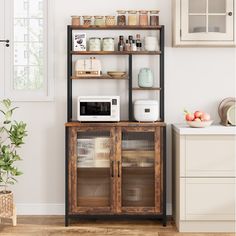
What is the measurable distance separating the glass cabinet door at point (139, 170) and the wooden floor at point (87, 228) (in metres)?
0.16

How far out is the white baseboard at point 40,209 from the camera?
4781 millimetres

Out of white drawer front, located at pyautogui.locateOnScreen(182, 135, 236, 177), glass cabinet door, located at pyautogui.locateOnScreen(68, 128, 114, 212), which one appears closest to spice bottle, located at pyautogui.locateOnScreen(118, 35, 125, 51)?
glass cabinet door, located at pyautogui.locateOnScreen(68, 128, 114, 212)

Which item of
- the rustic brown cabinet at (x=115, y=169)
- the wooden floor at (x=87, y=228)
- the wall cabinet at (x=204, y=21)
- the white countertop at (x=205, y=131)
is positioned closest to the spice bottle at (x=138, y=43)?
the wall cabinet at (x=204, y=21)

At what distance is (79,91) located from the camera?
4.71 metres

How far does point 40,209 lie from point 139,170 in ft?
3.34

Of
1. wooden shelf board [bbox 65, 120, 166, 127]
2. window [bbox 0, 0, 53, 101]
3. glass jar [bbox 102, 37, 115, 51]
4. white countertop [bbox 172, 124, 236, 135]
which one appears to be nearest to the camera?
white countertop [bbox 172, 124, 236, 135]

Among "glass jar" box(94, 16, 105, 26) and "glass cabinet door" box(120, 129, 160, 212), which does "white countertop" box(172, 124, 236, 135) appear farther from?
"glass jar" box(94, 16, 105, 26)

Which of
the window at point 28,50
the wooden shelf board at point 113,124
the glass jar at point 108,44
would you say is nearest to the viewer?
the wooden shelf board at point 113,124

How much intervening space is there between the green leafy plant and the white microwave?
1.70 ft

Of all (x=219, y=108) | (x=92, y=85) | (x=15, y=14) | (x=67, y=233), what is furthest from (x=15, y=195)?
(x=219, y=108)

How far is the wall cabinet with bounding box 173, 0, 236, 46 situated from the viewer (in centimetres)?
441

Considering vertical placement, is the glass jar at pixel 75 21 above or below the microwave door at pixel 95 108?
above

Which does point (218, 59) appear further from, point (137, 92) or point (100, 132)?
point (100, 132)

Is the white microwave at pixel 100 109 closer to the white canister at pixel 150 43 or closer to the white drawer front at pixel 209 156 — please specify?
the white canister at pixel 150 43
